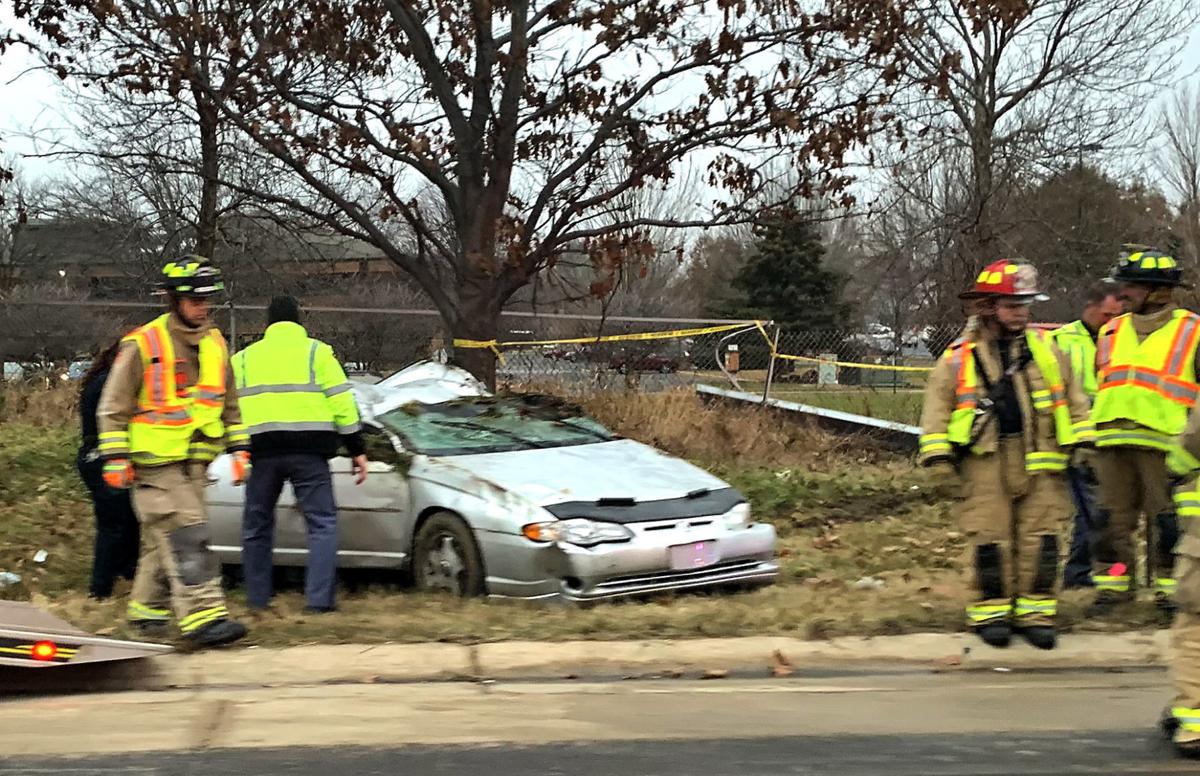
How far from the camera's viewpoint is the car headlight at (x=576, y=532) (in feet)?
21.9

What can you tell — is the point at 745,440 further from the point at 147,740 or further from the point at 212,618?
the point at 147,740

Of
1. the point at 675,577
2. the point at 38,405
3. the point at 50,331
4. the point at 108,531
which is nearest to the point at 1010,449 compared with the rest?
the point at 675,577

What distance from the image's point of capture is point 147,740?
4.68 meters

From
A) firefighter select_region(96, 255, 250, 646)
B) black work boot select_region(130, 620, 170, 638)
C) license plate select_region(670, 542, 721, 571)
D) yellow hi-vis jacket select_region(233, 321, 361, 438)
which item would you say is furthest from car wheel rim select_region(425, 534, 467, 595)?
black work boot select_region(130, 620, 170, 638)

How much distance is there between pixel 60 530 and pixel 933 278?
2375 centimetres

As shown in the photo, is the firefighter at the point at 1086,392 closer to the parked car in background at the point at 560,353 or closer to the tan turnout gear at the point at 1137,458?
the tan turnout gear at the point at 1137,458

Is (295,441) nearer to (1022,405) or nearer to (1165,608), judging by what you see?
(1022,405)

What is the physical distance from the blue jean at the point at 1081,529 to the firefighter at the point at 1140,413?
34.2 inches

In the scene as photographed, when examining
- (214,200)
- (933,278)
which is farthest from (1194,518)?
(933,278)

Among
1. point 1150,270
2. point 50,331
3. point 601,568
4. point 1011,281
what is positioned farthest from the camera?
point 50,331

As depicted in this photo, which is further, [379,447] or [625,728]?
[379,447]

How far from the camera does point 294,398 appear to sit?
683 cm

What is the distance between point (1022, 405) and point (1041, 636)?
41.7 inches

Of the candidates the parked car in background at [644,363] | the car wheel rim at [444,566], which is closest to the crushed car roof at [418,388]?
the car wheel rim at [444,566]
